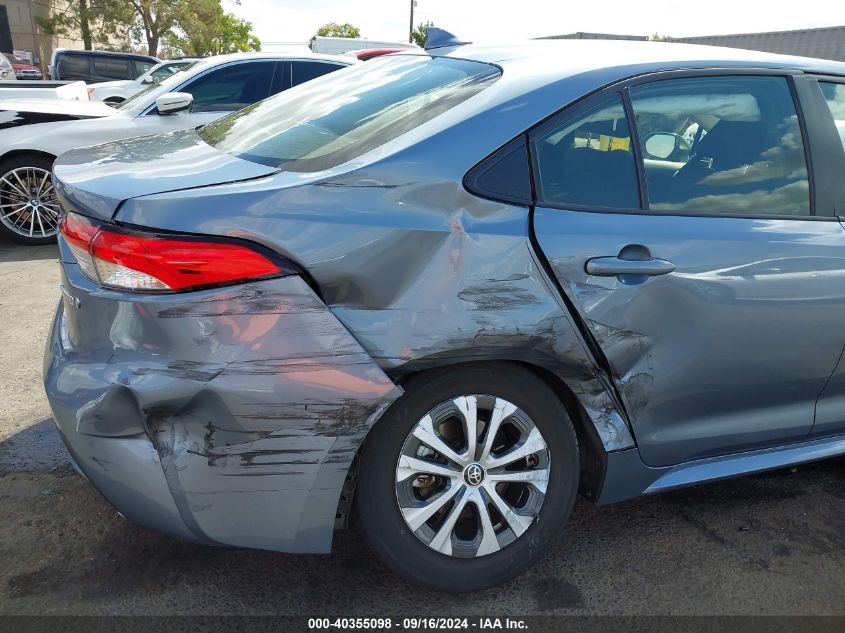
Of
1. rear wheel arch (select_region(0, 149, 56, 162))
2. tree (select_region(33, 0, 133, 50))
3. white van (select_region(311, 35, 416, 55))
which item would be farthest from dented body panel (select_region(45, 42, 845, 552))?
tree (select_region(33, 0, 133, 50))

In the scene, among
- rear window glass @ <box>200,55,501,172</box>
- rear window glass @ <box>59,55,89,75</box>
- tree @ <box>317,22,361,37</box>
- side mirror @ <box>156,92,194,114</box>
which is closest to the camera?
rear window glass @ <box>200,55,501,172</box>

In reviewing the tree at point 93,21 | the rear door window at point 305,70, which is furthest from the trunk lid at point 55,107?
the tree at point 93,21

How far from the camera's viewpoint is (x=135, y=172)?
7.14ft

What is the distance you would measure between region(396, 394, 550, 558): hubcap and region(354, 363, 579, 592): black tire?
2 centimetres

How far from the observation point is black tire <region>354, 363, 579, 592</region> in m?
2.08

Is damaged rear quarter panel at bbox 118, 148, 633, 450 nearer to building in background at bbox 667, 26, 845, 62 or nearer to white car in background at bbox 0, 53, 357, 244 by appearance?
white car in background at bbox 0, 53, 357, 244

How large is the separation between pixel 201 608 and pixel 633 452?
4.70ft

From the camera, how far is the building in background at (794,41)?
129 feet

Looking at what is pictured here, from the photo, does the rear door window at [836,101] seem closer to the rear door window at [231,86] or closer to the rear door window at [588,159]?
the rear door window at [588,159]

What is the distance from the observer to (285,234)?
6.24 ft

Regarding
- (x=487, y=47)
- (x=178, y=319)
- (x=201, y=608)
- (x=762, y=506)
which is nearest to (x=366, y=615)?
(x=201, y=608)

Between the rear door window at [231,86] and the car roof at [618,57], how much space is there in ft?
14.4

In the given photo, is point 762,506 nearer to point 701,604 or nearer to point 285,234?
point 701,604

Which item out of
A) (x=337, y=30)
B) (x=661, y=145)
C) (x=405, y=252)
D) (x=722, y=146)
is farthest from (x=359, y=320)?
(x=337, y=30)
